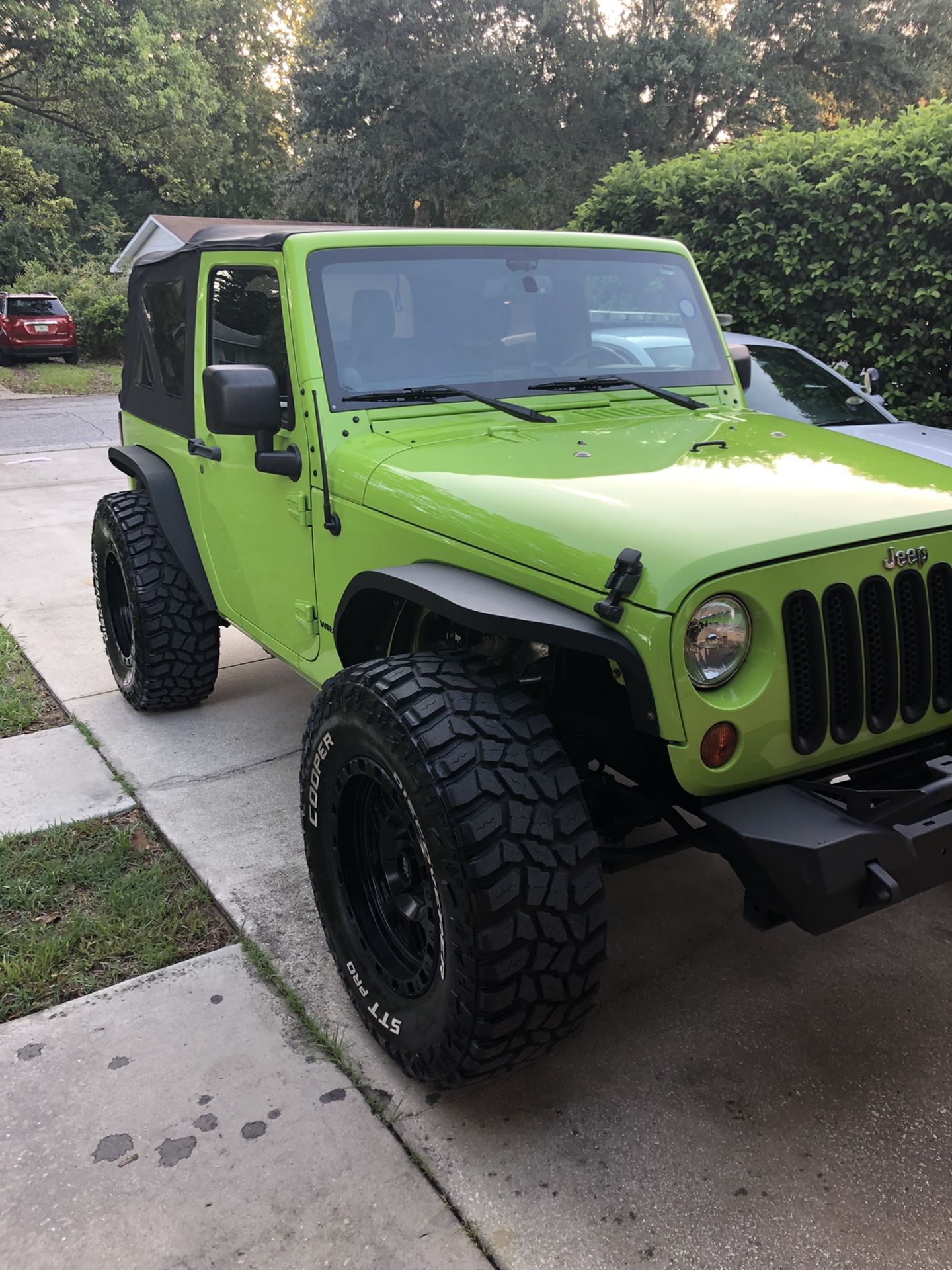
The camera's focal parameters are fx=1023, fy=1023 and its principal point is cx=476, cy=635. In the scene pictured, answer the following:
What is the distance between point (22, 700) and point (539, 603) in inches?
134

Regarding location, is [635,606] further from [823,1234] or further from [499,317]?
[499,317]

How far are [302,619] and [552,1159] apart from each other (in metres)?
1.77

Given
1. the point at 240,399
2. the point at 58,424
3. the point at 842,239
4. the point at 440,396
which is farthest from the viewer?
the point at 58,424

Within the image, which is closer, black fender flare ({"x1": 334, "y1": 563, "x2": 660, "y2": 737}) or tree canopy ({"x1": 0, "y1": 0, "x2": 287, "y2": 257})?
black fender flare ({"x1": 334, "y1": 563, "x2": 660, "y2": 737})

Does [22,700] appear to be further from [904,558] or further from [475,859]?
[904,558]

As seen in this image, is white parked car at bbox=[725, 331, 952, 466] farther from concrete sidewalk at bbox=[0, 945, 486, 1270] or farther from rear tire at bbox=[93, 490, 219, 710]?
concrete sidewalk at bbox=[0, 945, 486, 1270]

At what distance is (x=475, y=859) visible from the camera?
6.78 ft

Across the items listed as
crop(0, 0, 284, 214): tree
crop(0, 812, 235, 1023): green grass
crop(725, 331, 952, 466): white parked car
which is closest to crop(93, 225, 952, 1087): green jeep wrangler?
crop(0, 812, 235, 1023): green grass

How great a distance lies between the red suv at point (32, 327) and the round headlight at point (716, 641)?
24049 mm

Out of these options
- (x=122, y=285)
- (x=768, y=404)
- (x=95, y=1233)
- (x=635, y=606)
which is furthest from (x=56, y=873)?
(x=122, y=285)

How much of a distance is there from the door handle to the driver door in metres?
0.01

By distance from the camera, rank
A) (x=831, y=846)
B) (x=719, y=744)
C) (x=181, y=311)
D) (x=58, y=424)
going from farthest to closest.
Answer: (x=58, y=424) < (x=181, y=311) < (x=719, y=744) < (x=831, y=846)

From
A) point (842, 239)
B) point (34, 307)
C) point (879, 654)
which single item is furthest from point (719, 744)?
point (34, 307)

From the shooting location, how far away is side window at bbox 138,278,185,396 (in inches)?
159
